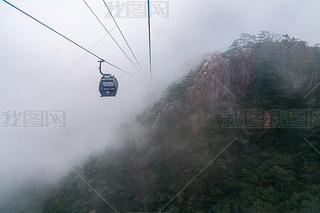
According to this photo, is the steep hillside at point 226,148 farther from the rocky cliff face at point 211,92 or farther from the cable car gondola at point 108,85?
the cable car gondola at point 108,85

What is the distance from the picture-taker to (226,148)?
41.9 feet

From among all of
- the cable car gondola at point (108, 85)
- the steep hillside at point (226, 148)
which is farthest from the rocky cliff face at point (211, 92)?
the cable car gondola at point (108, 85)

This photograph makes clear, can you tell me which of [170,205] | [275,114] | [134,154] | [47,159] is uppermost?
[275,114]

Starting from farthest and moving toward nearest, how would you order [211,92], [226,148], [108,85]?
1. [211,92]
2. [226,148]
3. [108,85]

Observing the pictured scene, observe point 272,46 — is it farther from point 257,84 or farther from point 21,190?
point 21,190

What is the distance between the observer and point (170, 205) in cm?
1102

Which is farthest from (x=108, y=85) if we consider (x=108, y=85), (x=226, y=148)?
(x=226, y=148)

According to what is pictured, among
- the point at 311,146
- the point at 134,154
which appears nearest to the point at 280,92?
the point at 311,146

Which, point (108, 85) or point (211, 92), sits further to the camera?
point (211, 92)

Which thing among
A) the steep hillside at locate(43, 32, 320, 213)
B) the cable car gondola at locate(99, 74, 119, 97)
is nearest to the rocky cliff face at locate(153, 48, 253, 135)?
the steep hillside at locate(43, 32, 320, 213)

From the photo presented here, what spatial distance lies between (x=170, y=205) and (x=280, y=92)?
1377cm

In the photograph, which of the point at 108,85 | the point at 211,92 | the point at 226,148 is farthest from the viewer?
the point at 211,92

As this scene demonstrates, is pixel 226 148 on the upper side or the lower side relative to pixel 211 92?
lower

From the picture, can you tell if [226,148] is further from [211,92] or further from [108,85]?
[108,85]
